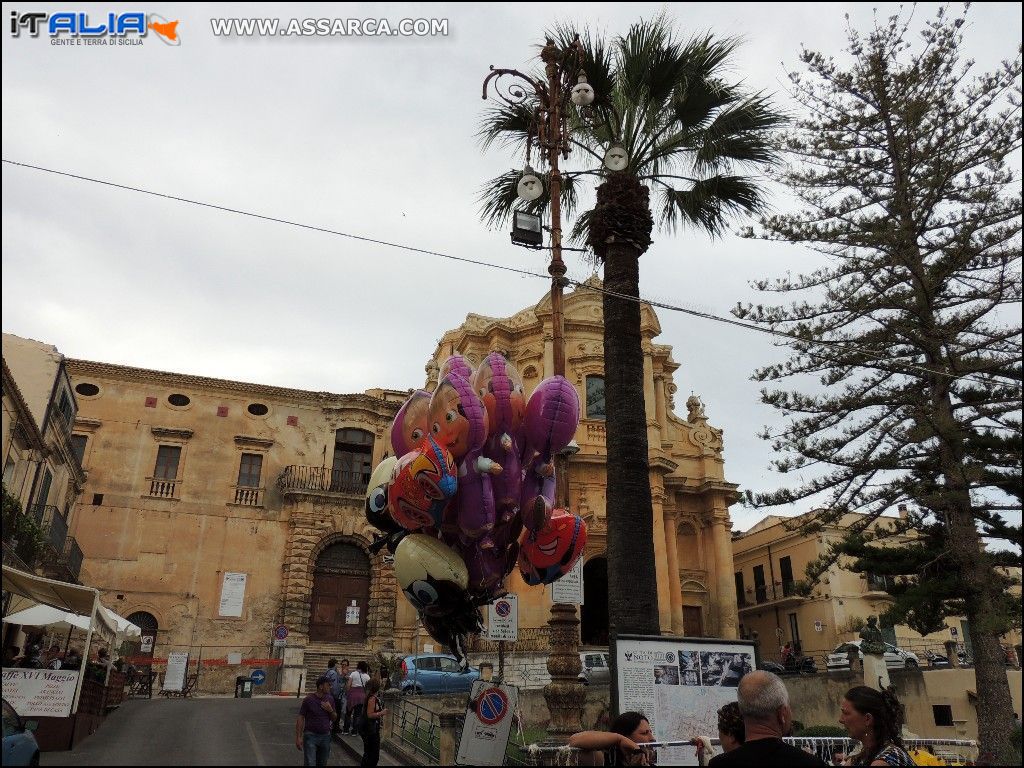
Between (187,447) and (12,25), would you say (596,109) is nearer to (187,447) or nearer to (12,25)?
(12,25)

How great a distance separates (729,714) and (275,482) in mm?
30012

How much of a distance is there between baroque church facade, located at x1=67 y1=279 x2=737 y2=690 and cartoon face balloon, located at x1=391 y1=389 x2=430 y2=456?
67.2ft

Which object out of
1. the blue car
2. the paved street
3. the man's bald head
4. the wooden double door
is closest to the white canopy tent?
the paved street

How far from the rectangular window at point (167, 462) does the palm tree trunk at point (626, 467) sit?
26.1 metres

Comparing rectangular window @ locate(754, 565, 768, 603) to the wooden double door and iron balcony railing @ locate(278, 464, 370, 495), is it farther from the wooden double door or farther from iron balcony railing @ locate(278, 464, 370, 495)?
iron balcony railing @ locate(278, 464, 370, 495)

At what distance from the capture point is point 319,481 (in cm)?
3278

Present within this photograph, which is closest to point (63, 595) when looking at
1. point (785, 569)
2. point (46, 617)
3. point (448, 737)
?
point (46, 617)

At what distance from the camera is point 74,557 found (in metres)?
26.9

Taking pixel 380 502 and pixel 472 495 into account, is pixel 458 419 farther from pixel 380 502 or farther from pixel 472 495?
pixel 380 502

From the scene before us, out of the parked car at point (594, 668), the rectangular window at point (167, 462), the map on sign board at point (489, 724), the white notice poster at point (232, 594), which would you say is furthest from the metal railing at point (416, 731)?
the rectangular window at point (167, 462)

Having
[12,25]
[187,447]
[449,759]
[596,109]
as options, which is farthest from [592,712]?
[187,447]

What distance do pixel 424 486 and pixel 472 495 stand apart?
1.74ft

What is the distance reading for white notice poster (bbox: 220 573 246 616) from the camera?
29.6 metres

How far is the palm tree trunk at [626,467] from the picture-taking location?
361 inches
